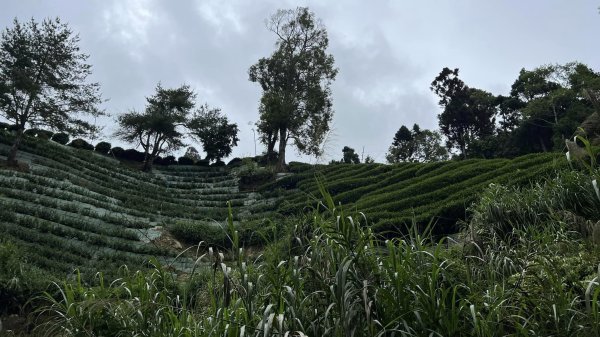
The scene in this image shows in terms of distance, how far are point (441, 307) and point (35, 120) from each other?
74.7 feet

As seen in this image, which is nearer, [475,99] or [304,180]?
[304,180]

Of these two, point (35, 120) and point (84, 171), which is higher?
point (35, 120)

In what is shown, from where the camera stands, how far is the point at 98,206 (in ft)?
62.1

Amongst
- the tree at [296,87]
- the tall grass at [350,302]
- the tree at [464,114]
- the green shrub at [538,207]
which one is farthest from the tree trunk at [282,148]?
the tall grass at [350,302]

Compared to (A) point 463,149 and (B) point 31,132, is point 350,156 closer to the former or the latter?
(A) point 463,149

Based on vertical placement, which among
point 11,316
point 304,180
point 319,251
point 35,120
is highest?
point 35,120

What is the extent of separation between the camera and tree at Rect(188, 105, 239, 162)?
110 ft

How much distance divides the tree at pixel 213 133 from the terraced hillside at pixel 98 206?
8.88ft

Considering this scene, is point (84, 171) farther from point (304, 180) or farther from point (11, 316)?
point (11, 316)

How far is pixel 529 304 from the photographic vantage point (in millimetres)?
4066

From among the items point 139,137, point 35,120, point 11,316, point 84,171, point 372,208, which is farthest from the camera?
point 139,137

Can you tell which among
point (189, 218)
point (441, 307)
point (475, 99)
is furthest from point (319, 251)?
point (475, 99)

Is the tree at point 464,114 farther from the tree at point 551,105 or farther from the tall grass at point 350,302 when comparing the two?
the tall grass at point 350,302

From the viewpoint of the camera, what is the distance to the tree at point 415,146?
40969 millimetres
